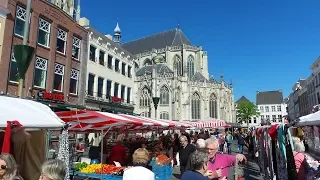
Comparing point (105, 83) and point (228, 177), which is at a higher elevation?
point (105, 83)

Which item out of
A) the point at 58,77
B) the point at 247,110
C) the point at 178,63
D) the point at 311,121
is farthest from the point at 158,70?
the point at 311,121

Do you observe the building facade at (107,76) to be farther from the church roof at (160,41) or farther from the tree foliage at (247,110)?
the tree foliage at (247,110)

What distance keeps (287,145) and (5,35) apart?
54.5 feet

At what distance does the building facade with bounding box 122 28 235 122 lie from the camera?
47531 mm

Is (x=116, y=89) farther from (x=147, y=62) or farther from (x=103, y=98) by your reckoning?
(x=147, y=62)

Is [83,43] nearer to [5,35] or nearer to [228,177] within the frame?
[5,35]

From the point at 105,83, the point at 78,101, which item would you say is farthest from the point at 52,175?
the point at 105,83

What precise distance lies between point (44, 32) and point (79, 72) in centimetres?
491

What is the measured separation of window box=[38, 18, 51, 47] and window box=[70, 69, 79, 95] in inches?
140

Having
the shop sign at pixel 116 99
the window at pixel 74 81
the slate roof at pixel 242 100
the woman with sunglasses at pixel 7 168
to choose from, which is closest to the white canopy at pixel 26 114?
the woman with sunglasses at pixel 7 168

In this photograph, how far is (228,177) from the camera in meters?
4.36

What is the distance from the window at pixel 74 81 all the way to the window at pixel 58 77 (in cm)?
138

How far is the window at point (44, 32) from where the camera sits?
60.6 feet

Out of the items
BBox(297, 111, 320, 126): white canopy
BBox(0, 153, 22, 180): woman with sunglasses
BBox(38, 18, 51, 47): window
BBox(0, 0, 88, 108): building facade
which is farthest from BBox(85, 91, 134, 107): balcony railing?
BBox(0, 153, 22, 180): woman with sunglasses
